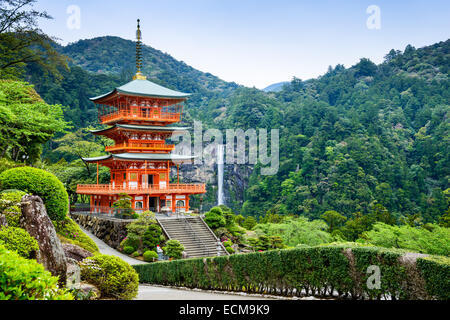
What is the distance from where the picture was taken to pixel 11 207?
9008mm

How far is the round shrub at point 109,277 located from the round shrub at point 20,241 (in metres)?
1.25

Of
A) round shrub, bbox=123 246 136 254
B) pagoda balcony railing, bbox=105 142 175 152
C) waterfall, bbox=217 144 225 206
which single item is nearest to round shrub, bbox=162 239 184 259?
round shrub, bbox=123 246 136 254

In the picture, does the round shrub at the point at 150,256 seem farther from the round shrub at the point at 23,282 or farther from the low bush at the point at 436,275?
the round shrub at the point at 23,282

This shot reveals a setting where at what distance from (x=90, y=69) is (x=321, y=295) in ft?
333

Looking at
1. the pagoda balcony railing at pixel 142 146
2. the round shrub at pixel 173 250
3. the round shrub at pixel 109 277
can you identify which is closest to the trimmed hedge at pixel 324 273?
the round shrub at pixel 109 277

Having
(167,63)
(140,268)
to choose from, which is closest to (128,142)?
(140,268)

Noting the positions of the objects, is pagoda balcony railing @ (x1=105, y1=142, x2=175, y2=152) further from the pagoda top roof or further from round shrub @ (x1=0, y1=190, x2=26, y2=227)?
round shrub @ (x1=0, y1=190, x2=26, y2=227)

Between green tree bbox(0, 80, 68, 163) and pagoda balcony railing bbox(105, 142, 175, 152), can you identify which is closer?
green tree bbox(0, 80, 68, 163)

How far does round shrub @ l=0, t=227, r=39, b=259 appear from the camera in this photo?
7270 mm

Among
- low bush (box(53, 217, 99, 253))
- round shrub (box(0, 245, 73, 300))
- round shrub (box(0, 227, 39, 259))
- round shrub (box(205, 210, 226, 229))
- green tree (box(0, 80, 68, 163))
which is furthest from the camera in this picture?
round shrub (box(205, 210, 226, 229))

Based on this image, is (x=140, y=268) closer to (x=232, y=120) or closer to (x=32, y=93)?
(x=32, y=93)

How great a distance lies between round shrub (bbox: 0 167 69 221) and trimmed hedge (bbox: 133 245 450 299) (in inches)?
184

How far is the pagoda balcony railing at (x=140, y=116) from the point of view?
1091 inches

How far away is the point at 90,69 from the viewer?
99812 mm
